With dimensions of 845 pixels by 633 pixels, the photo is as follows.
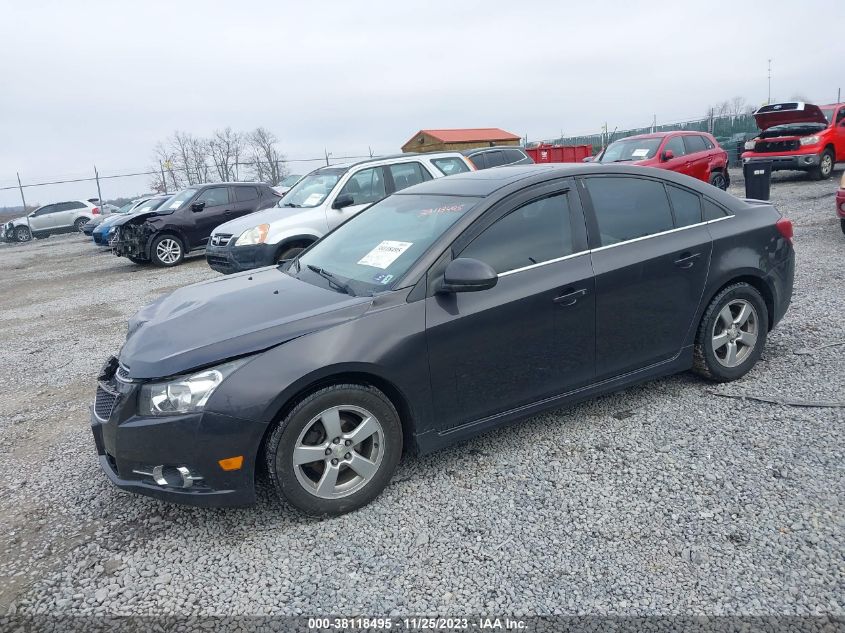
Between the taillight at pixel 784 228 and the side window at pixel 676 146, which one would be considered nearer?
the taillight at pixel 784 228

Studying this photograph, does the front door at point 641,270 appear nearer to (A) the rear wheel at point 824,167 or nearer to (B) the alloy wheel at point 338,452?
(B) the alloy wheel at point 338,452

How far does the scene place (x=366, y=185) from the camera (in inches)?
358

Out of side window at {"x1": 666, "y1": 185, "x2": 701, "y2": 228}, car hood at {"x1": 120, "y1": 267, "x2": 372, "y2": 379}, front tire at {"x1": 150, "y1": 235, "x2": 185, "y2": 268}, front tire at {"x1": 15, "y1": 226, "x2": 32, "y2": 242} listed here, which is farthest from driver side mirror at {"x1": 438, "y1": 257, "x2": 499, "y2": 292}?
front tire at {"x1": 15, "y1": 226, "x2": 32, "y2": 242}

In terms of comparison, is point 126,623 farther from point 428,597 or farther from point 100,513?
point 428,597

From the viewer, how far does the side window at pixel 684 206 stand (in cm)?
418

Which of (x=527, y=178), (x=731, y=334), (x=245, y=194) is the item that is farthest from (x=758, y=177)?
(x=245, y=194)

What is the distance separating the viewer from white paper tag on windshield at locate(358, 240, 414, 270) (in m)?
3.60

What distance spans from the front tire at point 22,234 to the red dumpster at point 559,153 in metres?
21.2

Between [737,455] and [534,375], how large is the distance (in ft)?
3.93

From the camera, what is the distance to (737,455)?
11.4 ft

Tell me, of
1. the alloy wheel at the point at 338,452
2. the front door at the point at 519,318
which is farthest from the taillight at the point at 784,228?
the alloy wheel at the point at 338,452

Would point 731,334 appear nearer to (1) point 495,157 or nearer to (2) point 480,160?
(2) point 480,160

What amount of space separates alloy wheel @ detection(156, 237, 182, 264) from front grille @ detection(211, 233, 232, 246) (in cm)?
455

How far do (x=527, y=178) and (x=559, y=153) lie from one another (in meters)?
21.1
